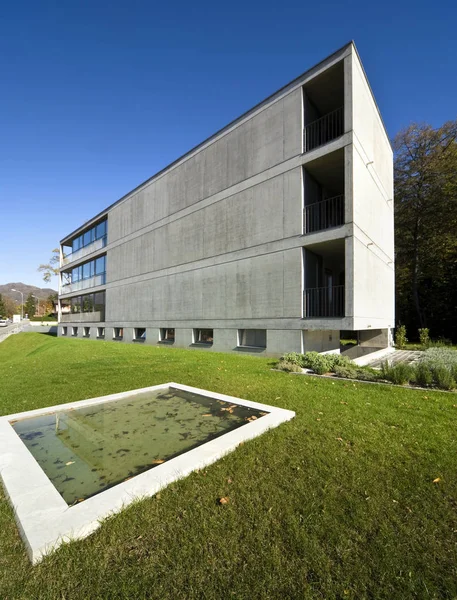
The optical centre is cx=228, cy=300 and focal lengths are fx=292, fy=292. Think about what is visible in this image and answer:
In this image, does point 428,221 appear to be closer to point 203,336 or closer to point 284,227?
point 284,227

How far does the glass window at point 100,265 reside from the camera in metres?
27.2

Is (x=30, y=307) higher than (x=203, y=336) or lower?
higher

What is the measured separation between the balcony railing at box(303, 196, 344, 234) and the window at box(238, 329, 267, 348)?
16.2 feet

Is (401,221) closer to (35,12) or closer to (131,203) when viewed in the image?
(131,203)

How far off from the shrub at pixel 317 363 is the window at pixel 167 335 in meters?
10.8

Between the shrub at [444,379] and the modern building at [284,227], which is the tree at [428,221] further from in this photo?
the shrub at [444,379]

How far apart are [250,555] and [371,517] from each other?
1.14 m

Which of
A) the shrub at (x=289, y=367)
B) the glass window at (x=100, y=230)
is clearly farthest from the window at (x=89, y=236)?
the shrub at (x=289, y=367)

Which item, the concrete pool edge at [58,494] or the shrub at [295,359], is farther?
the shrub at [295,359]

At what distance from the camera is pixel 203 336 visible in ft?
54.0

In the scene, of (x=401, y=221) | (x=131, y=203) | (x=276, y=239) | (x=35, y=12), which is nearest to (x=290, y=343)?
(x=276, y=239)

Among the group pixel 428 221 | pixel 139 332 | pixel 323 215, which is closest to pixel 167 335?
pixel 139 332

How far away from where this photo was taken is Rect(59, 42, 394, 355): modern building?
1166cm

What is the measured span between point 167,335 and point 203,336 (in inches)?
151
